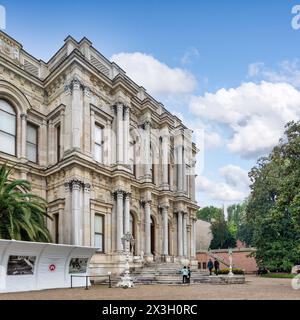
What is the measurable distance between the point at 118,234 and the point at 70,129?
6.97 m

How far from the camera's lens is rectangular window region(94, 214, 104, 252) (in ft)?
78.0

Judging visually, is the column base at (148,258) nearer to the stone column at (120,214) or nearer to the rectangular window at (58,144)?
the stone column at (120,214)

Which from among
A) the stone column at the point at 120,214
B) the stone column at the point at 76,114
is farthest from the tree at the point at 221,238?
the stone column at the point at 76,114

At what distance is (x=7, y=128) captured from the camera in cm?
2248

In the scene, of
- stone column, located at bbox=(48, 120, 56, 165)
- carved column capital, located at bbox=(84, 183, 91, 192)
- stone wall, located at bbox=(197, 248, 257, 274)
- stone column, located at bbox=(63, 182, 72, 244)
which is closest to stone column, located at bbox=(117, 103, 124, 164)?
carved column capital, located at bbox=(84, 183, 91, 192)

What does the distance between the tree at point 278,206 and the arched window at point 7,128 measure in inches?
584

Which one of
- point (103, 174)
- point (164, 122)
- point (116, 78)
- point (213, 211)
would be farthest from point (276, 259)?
point (213, 211)

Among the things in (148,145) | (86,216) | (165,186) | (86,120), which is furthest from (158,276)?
(148,145)

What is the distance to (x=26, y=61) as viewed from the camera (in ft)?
80.2

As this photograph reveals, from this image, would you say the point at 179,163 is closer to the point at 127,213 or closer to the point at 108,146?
the point at 108,146

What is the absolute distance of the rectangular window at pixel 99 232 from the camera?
23.8 metres

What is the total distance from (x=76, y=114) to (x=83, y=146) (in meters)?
1.88

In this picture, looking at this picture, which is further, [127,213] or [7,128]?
[127,213]
